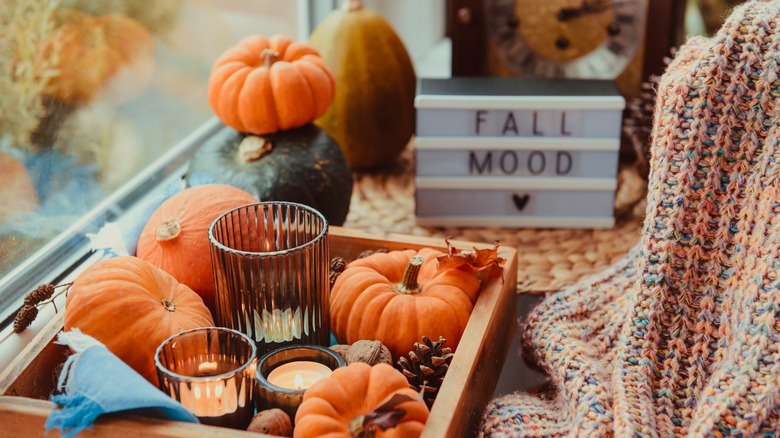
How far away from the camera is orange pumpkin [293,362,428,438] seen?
68cm

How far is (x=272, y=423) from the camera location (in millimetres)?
710

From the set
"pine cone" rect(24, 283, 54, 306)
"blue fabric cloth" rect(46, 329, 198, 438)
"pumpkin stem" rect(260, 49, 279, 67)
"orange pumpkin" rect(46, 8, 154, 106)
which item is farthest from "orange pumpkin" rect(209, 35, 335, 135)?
"blue fabric cloth" rect(46, 329, 198, 438)

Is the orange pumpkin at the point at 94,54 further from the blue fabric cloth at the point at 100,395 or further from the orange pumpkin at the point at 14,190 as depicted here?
the blue fabric cloth at the point at 100,395

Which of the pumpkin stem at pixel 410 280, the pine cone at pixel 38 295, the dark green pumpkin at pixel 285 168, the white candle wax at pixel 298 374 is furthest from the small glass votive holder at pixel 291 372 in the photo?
the dark green pumpkin at pixel 285 168

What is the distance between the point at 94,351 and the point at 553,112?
73cm

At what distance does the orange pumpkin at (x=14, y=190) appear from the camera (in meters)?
0.96

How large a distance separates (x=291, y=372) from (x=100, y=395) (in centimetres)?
17

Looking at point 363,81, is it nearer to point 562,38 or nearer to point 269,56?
point 269,56

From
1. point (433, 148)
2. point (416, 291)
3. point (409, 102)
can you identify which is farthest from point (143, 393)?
point (409, 102)

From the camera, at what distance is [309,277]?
2.70 feet

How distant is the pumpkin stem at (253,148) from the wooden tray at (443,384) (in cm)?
26

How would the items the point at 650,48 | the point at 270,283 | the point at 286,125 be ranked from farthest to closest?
the point at 650,48, the point at 286,125, the point at 270,283

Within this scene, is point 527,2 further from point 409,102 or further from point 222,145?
point 222,145

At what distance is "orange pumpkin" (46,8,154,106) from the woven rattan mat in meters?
0.38
